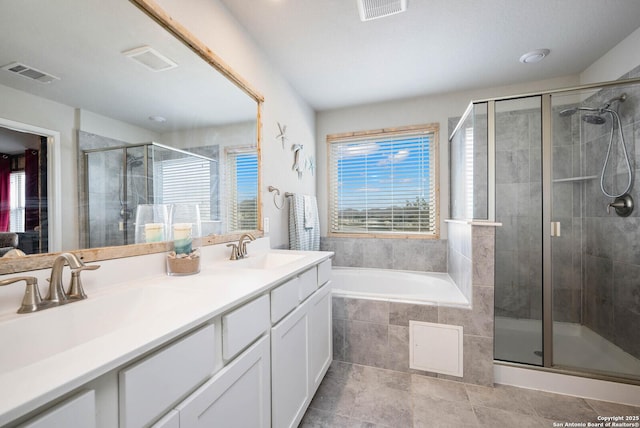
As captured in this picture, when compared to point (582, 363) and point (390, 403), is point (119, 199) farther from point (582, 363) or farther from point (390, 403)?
point (582, 363)

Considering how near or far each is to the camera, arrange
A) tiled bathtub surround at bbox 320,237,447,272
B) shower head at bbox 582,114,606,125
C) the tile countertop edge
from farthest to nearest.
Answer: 1. tiled bathtub surround at bbox 320,237,447,272
2. shower head at bbox 582,114,606,125
3. the tile countertop edge

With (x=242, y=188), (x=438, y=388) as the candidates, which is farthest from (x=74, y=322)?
(x=438, y=388)

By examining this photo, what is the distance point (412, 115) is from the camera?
9.86 ft

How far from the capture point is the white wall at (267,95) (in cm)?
149

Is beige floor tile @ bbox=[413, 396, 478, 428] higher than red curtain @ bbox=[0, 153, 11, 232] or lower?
lower

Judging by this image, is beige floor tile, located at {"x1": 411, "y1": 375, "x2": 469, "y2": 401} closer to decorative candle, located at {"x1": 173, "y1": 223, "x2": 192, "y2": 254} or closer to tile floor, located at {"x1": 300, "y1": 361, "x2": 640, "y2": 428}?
tile floor, located at {"x1": 300, "y1": 361, "x2": 640, "y2": 428}

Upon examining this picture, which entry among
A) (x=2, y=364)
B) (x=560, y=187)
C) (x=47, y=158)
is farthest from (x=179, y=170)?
(x=560, y=187)

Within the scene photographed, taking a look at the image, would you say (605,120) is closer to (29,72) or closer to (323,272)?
(323,272)

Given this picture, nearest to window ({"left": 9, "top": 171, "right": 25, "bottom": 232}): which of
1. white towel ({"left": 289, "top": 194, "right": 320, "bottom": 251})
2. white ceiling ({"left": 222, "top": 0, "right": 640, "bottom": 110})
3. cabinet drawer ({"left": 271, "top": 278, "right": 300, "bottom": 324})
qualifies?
cabinet drawer ({"left": 271, "top": 278, "right": 300, "bottom": 324})

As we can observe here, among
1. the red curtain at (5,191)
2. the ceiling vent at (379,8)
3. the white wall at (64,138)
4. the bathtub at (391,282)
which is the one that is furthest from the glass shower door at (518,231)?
the red curtain at (5,191)

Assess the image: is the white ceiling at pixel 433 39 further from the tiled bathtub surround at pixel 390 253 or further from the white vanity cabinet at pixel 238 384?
the white vanity cabinet at pixel 238 384

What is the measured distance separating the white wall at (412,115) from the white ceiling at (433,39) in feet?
0.38

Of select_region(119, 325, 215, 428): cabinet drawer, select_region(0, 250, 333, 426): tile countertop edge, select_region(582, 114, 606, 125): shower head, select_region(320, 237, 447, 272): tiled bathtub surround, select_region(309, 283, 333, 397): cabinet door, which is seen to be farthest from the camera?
select_region(320, 237, 447, 272): tiled bathtub surround

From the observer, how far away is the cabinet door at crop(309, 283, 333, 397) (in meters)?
1.53
